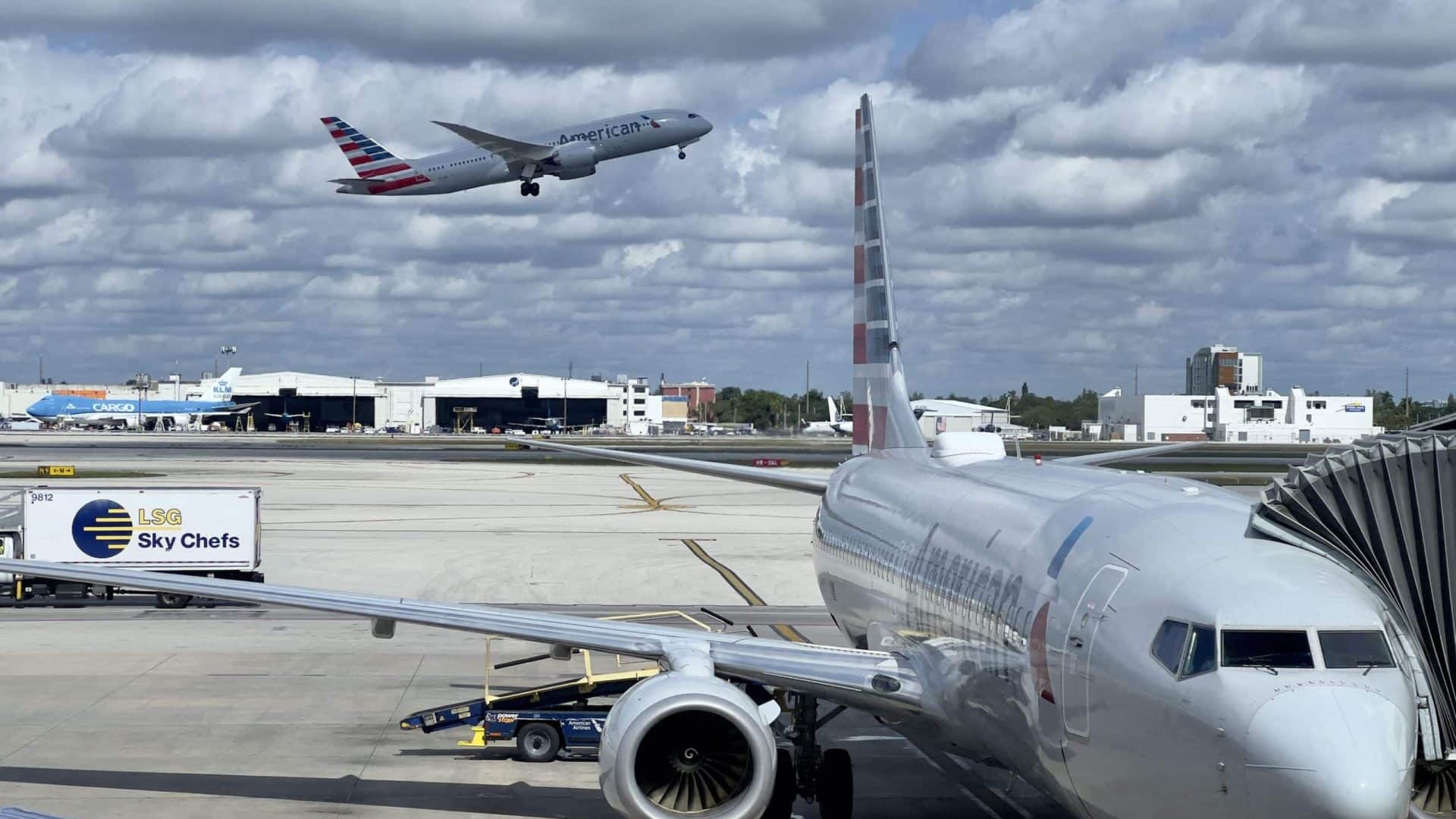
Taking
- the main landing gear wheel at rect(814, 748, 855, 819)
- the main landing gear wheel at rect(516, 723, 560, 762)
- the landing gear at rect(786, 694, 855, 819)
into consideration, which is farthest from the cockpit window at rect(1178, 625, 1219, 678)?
the main landing gear wheel at rect(516, 723, 560, 762)

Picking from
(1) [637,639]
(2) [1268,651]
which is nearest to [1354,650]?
(2) [1268,651]

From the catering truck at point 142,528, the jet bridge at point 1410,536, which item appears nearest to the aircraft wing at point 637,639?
the jet bridge at point 1410,536

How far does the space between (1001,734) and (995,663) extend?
66cm

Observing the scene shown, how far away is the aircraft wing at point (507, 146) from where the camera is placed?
82.3 metres

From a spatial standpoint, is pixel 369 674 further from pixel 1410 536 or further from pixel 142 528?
pixel 1410 536

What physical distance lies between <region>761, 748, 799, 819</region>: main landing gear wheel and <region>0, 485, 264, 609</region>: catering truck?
93.1 feet

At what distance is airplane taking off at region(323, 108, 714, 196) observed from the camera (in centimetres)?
8444

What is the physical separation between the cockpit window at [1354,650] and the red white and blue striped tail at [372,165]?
79569mm

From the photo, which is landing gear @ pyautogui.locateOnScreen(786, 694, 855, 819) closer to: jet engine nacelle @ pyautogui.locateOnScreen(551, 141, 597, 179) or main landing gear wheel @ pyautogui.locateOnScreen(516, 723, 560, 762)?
main landing gear wheel @ pyautogui.locateOnScreen(516, 723, 560, 762)

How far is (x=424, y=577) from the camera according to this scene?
44.7m

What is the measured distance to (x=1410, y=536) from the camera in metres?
11.7

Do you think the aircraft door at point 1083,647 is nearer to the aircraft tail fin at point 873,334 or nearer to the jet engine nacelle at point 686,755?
the jet engine nacelle at point 686,755

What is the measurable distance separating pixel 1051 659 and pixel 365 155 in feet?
270

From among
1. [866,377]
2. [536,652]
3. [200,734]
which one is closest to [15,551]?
[536,652]
